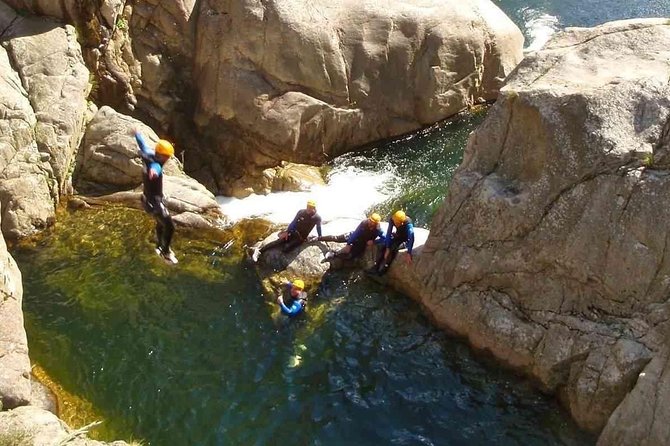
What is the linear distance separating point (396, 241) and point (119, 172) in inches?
278

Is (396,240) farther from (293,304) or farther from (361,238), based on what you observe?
(293,304)

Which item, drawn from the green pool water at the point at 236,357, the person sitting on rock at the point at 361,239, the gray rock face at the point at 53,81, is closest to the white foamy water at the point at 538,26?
the person sitting on rock at the point at 361,239

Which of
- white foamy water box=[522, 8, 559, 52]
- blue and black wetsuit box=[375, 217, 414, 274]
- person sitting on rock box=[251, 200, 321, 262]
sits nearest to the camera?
blue and black wetsuit box=[375, 217, 414, 274]

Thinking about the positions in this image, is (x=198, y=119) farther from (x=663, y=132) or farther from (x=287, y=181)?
(x=663, y=132)

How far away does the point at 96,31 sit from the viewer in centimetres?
Answer: 1791

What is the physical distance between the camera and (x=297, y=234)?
49.7ft

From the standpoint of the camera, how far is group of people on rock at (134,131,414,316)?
13513 mm

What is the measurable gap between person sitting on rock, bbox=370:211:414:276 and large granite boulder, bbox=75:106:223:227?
4.27 m

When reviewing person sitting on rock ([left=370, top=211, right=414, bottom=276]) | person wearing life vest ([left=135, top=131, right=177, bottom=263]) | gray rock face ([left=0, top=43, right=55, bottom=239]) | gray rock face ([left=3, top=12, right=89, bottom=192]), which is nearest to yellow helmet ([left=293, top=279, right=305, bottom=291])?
person sitting on rock ([left=370, top=211, right=414, bottom=276])

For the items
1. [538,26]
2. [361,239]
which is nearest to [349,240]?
[361,239]

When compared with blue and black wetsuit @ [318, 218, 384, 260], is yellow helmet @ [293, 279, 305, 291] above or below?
below

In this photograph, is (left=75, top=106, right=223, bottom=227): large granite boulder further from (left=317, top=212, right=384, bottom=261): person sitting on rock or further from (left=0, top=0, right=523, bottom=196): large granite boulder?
(left=317, top=212, right=384, bottom=261): person sitting on rock

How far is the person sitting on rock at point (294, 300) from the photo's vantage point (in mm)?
13781

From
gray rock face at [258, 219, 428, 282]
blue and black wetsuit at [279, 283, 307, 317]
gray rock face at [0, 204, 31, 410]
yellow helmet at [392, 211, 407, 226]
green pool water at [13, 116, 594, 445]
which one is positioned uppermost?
yellow helmet at [392, 211, 407, 226]
